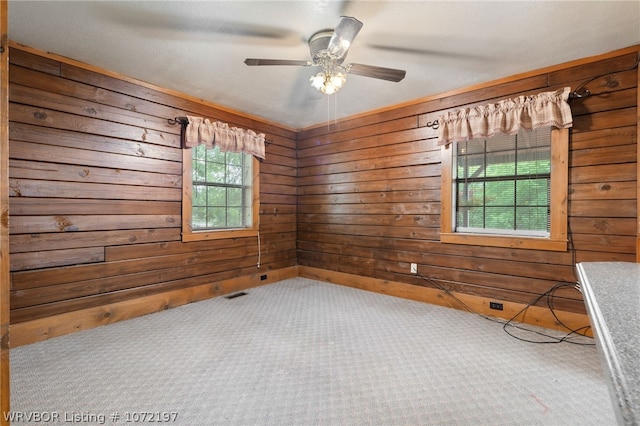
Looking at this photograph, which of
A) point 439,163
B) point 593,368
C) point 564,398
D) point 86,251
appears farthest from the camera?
point 439,163

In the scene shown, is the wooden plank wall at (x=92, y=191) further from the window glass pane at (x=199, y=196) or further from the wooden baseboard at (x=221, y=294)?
the window glass pane at (x=199, y=196)

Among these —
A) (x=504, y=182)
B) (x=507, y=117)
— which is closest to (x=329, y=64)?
(x=507, y=117)

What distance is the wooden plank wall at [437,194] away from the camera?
2.51m

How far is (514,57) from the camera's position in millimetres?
2611

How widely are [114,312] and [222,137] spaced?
2179mm

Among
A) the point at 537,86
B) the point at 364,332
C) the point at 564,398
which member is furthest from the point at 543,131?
the point at 364,332

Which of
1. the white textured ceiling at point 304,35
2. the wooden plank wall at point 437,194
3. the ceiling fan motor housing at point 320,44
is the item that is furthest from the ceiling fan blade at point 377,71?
the wooden plank wall at point 437,194

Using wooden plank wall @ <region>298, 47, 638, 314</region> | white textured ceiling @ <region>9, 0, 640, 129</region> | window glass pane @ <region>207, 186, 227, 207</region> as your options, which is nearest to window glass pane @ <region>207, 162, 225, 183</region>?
window glass pane @ <region>207, 186, 227, 207</region>

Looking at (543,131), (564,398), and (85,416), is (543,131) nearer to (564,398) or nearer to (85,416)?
(564,398)

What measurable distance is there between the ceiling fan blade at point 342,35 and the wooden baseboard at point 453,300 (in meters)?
2.69

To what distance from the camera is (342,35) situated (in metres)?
1.91

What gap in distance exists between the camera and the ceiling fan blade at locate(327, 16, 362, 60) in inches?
70.8

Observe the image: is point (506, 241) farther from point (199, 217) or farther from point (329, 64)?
point (199, 217)

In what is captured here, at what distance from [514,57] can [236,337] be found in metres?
3.39
